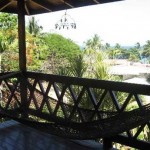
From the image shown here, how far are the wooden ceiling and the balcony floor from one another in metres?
1.84

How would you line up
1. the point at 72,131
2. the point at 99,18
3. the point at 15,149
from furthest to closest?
the point at 99,18 < the point at 15,149 < the point at 72,131

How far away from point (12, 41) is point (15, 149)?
32.6 ft

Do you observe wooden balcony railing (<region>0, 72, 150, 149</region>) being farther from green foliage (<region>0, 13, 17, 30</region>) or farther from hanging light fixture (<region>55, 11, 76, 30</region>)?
green foliage (<region>0, 13, 17, 30</region>)

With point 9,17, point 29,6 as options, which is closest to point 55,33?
point 9,17

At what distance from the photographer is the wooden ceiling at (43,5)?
4148 millimetres

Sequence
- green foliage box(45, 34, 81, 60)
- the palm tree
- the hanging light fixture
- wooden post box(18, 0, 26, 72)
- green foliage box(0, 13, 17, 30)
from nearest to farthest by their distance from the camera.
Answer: wooden post box(18, 0, 26, 72), the hanging light fixture, the palm tree, green foliage box(0, 13, 17, 30), green foliage box(45, 34, 81, 60)

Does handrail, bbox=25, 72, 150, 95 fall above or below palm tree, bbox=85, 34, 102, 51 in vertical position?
below

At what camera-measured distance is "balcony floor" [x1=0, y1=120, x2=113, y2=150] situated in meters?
3.52

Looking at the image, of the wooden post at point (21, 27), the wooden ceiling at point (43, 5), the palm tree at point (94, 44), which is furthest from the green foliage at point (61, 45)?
the wooden post at point (21, 27)

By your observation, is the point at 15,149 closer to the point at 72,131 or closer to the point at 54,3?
the point at 72,131

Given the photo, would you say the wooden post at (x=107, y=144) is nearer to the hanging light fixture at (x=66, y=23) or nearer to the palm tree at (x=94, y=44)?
the hanging light fixture at (x=66, y=23)

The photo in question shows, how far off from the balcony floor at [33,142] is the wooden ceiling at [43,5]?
6.02 feet

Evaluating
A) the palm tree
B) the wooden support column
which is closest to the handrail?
the wooden support column

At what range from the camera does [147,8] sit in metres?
56.2
